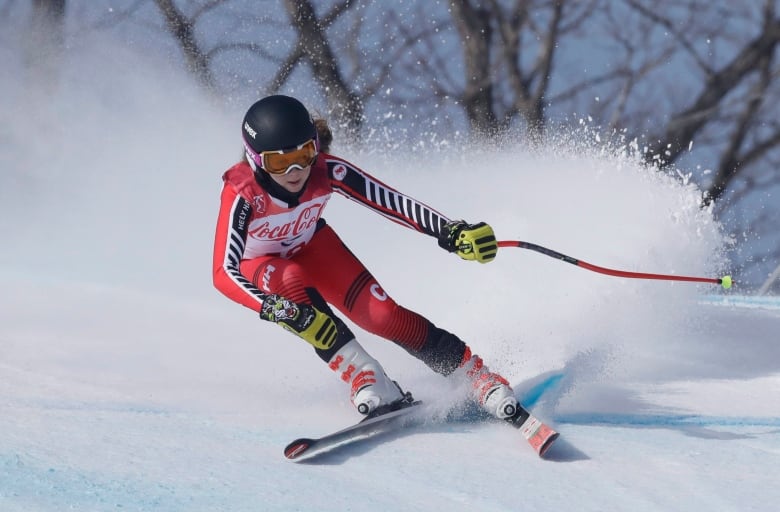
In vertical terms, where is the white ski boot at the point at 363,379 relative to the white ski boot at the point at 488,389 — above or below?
below

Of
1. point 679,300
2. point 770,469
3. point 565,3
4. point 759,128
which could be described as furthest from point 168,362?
point 759,128

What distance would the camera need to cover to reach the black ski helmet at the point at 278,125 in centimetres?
291

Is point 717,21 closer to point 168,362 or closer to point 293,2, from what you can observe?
point 293,2

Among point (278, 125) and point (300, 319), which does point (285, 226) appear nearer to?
point (278, 125)

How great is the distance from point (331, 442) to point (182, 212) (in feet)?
16.0

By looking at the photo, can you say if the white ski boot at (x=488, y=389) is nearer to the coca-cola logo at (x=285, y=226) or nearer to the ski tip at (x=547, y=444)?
the ski tip at (x=547, y=444)

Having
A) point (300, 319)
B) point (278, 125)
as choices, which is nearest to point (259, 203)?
point (278, 125)

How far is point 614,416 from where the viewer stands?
3363 mm

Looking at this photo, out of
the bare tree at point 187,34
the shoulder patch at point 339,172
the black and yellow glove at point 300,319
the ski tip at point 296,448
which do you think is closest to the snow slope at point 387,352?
the ski tip at point 296,448

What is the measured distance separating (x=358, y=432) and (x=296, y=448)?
273 mm

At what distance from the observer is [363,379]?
305cm

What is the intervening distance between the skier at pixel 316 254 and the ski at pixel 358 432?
0.04 m

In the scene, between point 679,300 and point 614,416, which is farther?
point 679,300

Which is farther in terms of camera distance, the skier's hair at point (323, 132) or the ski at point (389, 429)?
the skier's hair at point (323, 132)
